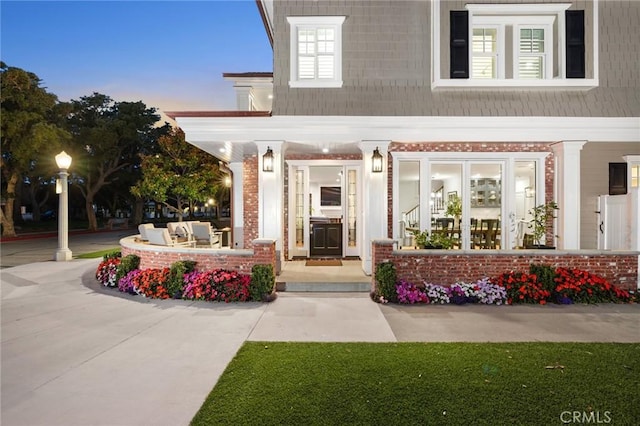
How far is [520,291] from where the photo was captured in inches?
258

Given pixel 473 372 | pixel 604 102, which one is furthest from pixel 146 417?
pixel 604 102

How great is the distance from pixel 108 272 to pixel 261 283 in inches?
165

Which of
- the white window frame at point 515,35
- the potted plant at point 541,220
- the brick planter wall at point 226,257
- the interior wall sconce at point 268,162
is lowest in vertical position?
the brick planter wall at point 226,257

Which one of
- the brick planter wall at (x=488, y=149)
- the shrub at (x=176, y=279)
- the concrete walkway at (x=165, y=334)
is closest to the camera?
the concrete walkway at (x=165, y=334)

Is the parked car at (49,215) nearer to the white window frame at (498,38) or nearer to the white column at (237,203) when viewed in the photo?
the white column at (237,203)

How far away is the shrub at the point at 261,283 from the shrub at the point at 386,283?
82.2 inches

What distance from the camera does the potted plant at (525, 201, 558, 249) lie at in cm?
822

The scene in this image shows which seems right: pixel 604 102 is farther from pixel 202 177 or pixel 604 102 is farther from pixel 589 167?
pixel 202 177

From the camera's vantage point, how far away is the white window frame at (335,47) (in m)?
8.40

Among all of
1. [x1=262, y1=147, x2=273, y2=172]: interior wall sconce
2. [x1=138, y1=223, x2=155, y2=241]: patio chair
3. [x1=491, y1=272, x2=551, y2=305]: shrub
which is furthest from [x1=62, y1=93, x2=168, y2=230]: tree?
[x1=491, y1=272, x2=551, y2=305]: shrub

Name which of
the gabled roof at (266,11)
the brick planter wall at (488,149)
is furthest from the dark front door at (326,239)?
the gabled roof at (266,11)

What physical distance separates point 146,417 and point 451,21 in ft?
30.5

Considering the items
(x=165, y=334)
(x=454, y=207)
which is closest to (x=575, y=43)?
(x=454, y=207)

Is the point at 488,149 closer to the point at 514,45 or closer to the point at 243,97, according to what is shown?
the point at 514,45
